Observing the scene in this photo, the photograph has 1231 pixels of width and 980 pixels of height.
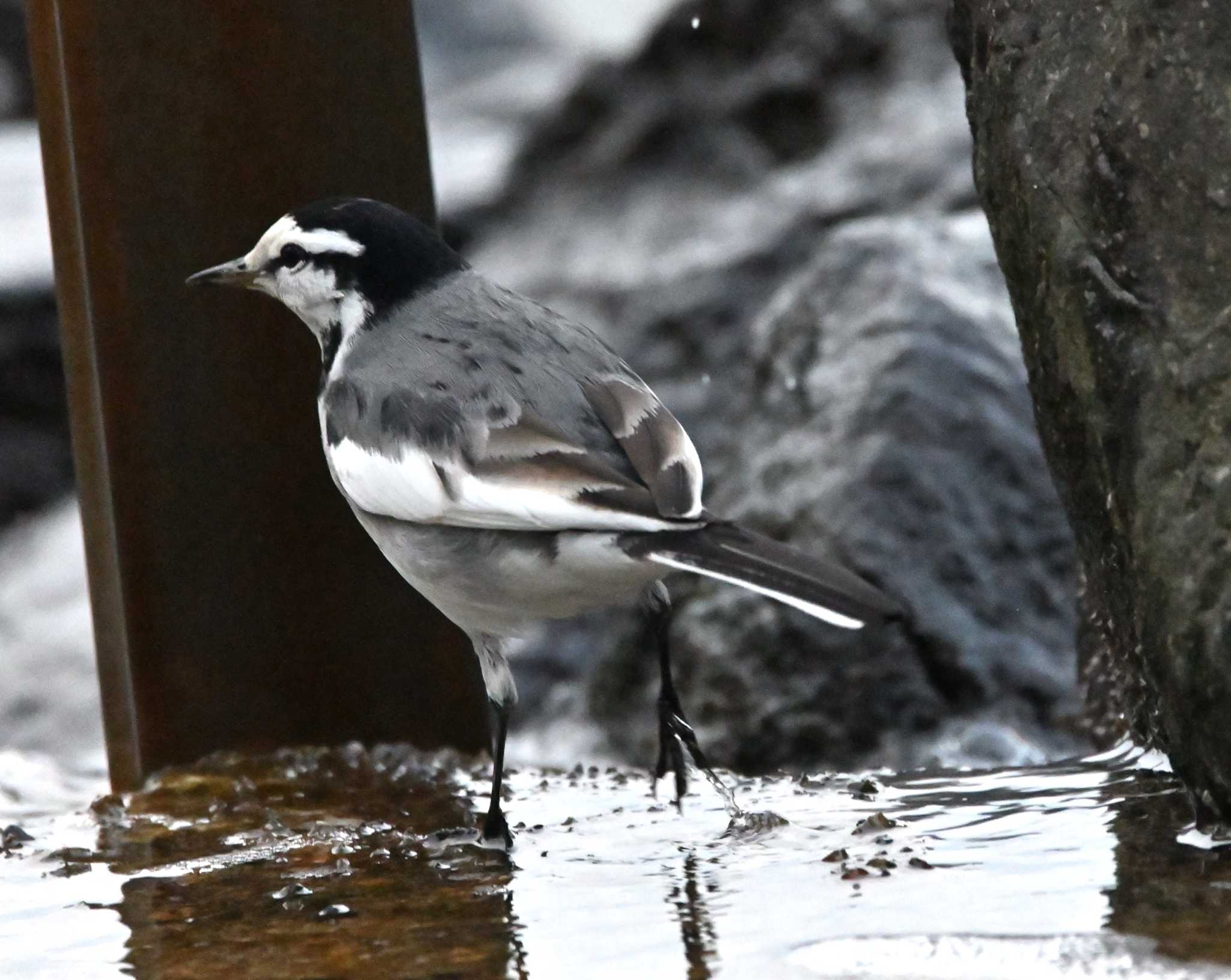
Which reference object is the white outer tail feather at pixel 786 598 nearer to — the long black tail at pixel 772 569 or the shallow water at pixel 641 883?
the long black tail at pixel 772 569

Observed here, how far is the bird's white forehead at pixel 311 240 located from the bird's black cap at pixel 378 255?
1 centimetres

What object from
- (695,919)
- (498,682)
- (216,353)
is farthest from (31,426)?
(695,919)

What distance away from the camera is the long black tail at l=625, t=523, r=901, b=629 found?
3480 millimetres

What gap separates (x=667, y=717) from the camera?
16.0 ft

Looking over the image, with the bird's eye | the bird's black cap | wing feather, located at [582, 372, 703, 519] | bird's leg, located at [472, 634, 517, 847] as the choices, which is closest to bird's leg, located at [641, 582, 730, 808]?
bird's leg, located at [472, 634, 517, 847]

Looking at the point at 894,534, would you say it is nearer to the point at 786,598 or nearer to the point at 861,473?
the point at 861,473

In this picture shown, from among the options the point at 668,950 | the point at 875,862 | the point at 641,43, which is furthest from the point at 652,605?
the point at 641,43

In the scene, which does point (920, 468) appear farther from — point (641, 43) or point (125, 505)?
point (641, 43)

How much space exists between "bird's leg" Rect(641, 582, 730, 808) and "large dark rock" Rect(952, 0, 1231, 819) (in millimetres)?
1144

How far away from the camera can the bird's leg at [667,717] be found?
4.71m

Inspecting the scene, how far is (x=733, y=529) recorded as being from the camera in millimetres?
3873

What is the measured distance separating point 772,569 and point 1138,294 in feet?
3.10

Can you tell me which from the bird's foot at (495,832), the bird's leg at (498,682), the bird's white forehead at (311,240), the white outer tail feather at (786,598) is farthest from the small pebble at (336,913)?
the bird's white forehead at (311,240)

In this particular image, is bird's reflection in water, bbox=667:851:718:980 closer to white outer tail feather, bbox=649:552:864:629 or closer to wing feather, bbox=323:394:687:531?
white outer tail feather, bbox=649:552:864:629
